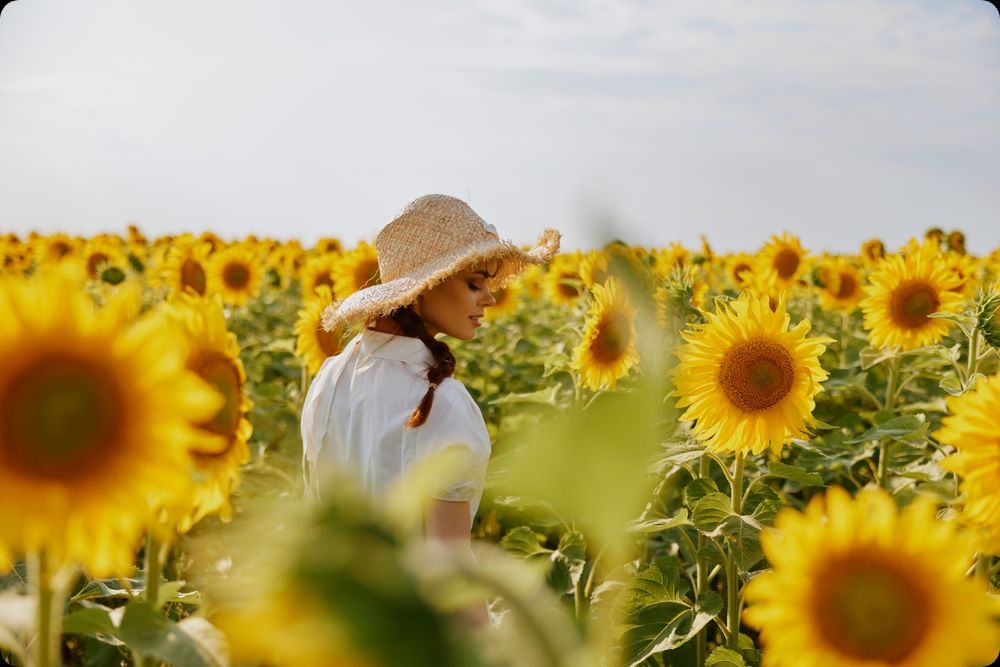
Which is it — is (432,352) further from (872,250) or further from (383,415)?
(872,250)

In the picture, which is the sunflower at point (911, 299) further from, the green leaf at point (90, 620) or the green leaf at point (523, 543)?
the green leaf at point (90, 620)

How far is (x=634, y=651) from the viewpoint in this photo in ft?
8.93

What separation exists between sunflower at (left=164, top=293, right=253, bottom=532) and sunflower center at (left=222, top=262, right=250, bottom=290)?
670 cm

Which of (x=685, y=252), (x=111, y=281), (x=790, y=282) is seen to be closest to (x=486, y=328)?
(x=685, y=252)

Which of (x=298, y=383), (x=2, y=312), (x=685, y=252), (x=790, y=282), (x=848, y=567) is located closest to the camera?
(x=2, y=312)

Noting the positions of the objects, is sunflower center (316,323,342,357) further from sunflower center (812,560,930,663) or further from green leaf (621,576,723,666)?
sunflower center (812,560,930,663)

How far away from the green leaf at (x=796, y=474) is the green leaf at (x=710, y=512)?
26 centimetres

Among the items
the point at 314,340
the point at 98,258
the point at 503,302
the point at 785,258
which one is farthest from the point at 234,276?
the point at 785,258

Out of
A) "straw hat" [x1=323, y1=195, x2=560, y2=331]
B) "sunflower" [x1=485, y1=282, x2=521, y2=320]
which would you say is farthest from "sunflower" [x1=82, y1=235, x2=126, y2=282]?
"straw hat" [x1=323, y1=195, x2=560, y2=331]

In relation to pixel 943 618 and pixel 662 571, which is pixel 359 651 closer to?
pixel 943 618

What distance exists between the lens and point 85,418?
0.96 m

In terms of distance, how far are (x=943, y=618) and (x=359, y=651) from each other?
91 cm

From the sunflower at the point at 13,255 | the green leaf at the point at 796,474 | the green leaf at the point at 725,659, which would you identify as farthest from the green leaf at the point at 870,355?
the sunflower at the point at 13,255

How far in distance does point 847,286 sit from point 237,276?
506 centimetres
